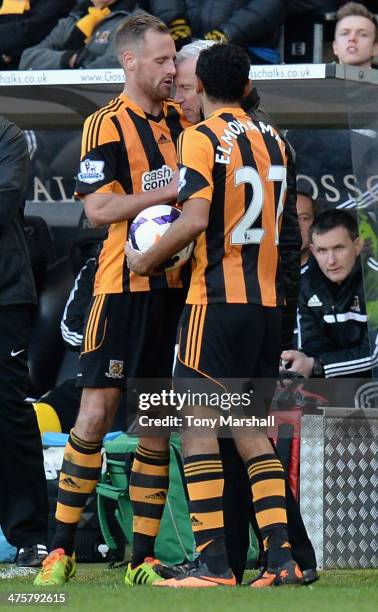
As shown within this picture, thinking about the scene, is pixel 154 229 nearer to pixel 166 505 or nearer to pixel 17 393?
pixel 17 393

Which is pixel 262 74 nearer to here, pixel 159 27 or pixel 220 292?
pixel 159 27

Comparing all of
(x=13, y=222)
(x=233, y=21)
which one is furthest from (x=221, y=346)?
(x=233, y=21)

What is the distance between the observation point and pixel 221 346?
5.34 metres

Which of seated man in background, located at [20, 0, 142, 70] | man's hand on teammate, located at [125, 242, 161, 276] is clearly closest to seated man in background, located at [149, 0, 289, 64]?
seated man in background, located at [20, 0, 142, 70]

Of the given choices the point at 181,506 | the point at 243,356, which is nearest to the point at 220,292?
the point at 243,356

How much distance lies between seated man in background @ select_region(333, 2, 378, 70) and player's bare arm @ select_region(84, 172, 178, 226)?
141 inches

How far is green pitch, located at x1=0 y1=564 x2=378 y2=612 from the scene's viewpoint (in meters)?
4.53

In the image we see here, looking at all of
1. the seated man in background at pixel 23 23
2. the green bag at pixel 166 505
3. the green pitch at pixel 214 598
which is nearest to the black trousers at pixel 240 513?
the green pitch at pixel 214 598

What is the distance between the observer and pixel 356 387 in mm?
7633

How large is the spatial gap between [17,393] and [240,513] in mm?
1302

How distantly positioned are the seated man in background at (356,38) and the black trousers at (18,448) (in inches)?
138

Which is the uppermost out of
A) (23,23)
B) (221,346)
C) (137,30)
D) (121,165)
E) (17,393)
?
(23,23)

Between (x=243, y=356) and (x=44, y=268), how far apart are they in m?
4.54

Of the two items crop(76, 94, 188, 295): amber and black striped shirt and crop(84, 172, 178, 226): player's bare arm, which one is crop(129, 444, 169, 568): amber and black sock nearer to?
crop(76, 94, 188, 295): amber and black striped shirt
